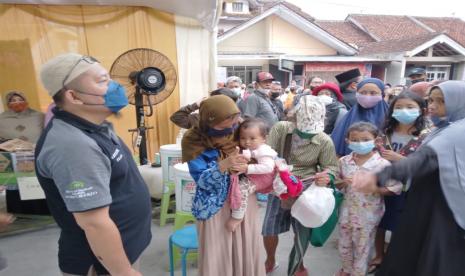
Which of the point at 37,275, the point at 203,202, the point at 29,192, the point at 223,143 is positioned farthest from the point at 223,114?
the point at 29,192

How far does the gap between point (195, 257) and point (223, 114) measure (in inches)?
65.5

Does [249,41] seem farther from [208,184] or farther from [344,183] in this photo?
[208,184]

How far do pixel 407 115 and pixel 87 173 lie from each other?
2.24 metres

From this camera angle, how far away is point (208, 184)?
158 centimetres

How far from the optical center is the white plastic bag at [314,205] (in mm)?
1913

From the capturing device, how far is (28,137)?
3.50 metres

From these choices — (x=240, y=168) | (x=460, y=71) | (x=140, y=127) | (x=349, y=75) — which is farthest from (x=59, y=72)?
(x=460, y=71)

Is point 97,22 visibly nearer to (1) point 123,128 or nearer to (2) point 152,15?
(2) point 152,15

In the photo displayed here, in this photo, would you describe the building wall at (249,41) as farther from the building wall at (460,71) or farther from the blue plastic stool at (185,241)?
the blue plastic stool at (185,241)

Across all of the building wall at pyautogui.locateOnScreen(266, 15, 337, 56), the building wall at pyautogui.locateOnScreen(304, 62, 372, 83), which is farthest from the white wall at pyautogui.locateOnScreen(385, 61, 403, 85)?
the building wall at pyautogui.locateOnScreen(266, 15, 337, 56)

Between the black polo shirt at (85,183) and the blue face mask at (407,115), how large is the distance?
197 centimetres

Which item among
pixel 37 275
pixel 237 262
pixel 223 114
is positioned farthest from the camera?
pixel 37 275

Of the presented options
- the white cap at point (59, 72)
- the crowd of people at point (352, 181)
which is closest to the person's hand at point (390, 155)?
the crowd of people at point (352, 181)

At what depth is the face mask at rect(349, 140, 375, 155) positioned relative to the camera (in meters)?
2.08
